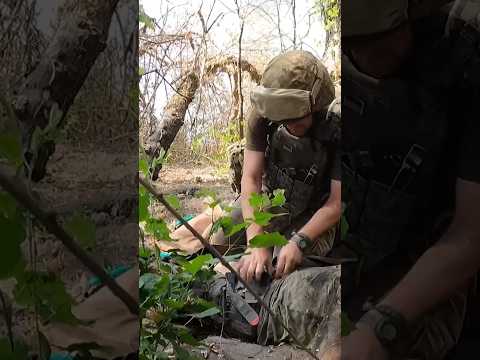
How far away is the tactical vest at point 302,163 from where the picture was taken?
5.45ft

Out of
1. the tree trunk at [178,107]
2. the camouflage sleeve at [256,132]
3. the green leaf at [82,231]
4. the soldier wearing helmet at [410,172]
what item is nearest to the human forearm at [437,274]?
the soldier wearing helmet at [410,172]

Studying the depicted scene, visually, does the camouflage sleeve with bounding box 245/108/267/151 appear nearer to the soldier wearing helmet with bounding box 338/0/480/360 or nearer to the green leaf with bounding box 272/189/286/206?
the green leaf with bounding box 272/189/286/206

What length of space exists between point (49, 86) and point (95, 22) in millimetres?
89

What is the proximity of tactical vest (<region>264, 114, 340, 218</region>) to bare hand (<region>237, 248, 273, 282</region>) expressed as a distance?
5.8 inches

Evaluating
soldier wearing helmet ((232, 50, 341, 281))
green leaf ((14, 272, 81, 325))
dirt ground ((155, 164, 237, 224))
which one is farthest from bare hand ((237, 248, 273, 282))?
green leaf ((14, 272, 81, 325))

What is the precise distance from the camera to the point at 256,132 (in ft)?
5.83

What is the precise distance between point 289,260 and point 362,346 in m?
1.19

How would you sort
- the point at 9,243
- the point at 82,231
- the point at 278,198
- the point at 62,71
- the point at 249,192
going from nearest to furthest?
the point at 9,243
the point at 82,231
the point at 62,71
the point at 278,198
the point at 249,192

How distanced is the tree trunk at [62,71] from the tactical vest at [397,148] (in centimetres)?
25

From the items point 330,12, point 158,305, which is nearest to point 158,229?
point 158,305

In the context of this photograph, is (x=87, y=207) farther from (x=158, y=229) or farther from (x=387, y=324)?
(x=158, y=229)

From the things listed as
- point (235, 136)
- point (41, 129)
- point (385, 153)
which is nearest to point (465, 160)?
point (385, 153)

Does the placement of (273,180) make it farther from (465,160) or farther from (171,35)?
(465,160)

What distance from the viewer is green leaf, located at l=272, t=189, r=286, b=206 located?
1467mm
